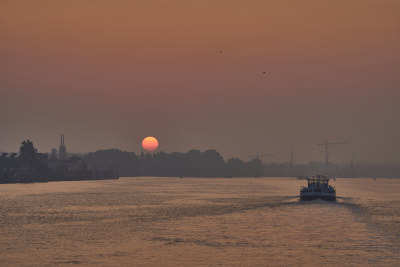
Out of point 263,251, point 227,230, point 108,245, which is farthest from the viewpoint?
point 227,230

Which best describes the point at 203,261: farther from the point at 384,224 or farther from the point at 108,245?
the point at 384,224

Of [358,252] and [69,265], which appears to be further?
[358,252]

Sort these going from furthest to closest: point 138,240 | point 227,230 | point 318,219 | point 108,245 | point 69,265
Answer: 1. point 318,219
2. point 227,230
3. point 138,240
4. point 108,245
5. point 69,265

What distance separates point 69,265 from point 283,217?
205ft

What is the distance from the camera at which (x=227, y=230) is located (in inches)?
3533

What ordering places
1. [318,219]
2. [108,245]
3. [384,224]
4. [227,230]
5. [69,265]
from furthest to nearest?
[318,219] < [384,224] < [227,230] < [108,245] < [69,265]

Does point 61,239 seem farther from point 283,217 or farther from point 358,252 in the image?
point 283,217

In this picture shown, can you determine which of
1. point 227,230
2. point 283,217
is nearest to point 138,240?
point 227,230

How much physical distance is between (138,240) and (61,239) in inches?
366

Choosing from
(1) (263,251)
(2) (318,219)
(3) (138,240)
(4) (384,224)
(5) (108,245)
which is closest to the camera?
(1) (263,251)

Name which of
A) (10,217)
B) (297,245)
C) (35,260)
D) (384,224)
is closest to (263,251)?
(297,245)

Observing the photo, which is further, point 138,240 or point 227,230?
point 227,230

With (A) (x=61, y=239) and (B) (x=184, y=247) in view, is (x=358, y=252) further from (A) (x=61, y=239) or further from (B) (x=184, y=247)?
(A) (x=61, y=239)

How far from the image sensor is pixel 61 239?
77.9m
